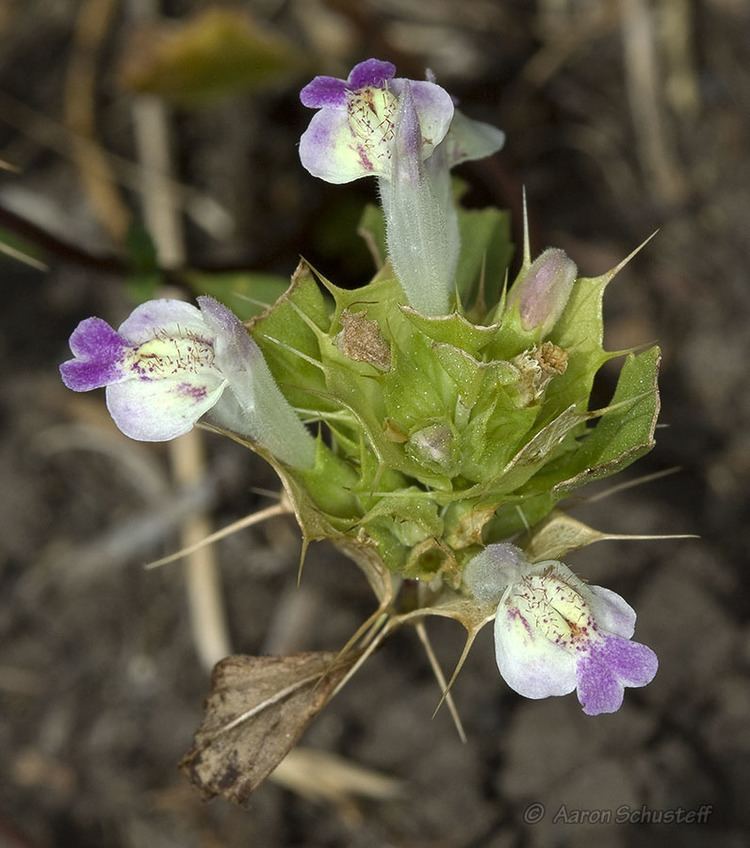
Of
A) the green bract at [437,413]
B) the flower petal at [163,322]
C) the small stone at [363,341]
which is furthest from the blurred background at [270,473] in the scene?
the small stone at [363,341]

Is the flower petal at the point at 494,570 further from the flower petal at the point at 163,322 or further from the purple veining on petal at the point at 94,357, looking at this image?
the purple veining on petal at the point at 94,357

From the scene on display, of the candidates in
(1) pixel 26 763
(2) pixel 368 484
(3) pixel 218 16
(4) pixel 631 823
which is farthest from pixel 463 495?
(1) pixel 26 763

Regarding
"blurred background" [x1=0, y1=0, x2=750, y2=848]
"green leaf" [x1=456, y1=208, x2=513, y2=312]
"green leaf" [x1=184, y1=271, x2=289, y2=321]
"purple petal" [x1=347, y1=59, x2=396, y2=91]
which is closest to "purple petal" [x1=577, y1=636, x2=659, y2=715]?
"green leaf" [x1=456, y1=208, x2=513, y2=312]

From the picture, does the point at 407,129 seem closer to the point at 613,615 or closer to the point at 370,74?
the point at 370,74

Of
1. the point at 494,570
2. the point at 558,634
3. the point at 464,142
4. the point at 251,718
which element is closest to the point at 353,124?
the point at 464,142

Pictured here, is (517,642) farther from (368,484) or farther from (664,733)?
(664,733)
